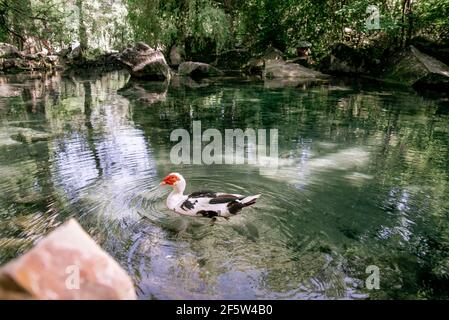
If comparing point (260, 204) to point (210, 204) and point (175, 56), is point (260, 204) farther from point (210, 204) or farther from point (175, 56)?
point (175, 56)

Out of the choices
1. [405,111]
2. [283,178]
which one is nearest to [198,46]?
[405,111]

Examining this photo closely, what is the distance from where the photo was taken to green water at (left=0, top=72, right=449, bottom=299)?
133 inches

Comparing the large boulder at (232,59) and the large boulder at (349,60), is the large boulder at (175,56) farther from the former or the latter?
the large boulder at (349,60)

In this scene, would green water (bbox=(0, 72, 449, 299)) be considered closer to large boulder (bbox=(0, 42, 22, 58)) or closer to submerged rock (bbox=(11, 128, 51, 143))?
submerged rock (bbox=(11, 128, 51, 143))

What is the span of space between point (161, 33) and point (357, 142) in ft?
64.8

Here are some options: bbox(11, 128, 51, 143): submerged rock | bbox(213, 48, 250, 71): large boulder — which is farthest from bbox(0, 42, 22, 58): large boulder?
bbox(11, 128, 51, 143): submerged rock

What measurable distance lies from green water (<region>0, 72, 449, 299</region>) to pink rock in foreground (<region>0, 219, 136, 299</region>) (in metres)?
1.16

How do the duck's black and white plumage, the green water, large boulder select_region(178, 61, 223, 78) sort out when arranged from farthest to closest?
large boulder select_region(178, 61, 223, 78), the duck's black and white plumage, the green water

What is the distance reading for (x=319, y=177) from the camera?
5.77 metres

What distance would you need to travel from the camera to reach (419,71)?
1633 cm

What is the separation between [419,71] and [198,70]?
11639 mm

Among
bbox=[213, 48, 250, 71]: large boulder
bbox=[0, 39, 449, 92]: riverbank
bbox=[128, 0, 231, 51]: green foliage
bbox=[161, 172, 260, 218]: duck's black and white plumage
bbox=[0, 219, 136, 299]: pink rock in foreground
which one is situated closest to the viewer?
bbox=[0, 219, 136, 299]: pink rock in foreground

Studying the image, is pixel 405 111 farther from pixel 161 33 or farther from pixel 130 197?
pixel 161 33

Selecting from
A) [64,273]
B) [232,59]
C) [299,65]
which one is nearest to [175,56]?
[232,59]
